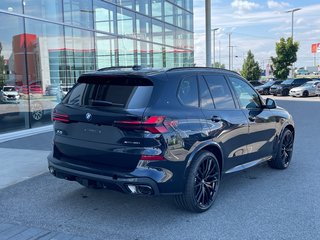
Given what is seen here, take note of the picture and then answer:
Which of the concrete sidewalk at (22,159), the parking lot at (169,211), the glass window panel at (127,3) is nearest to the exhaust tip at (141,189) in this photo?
the parking lot at (169,211)

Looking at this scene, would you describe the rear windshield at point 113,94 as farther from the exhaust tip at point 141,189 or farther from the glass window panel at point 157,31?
the glass window panel at point 157,31

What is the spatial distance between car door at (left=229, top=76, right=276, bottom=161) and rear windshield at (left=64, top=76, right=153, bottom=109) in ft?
5.89

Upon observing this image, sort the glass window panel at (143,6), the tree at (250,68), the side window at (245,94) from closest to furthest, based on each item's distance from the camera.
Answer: the side window at (245,94) → the glass window panel at (143,6) → the tree at (250,68)

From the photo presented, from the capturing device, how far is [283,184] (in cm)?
561

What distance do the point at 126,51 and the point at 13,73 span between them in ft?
22.0

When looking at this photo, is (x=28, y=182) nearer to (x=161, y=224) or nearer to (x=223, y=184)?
(x=161, y=224)

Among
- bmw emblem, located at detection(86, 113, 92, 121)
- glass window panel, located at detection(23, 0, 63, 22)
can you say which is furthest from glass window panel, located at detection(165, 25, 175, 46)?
bmw emblem, located at detection(86, 113, 92, 121)

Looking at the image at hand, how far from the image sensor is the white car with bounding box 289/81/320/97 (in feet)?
99.0

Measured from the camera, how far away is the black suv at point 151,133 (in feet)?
12.8

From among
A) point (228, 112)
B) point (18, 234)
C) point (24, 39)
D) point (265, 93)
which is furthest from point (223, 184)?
point (265, 93)

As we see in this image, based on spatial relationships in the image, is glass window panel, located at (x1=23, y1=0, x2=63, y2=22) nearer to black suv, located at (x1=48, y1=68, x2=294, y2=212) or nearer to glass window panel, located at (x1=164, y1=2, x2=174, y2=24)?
black suv, located at (x1=48, y1=68, x2=294, y2=212)

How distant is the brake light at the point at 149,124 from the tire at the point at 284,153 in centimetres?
315

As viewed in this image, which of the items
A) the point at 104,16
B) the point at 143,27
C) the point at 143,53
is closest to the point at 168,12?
the point at 143,27

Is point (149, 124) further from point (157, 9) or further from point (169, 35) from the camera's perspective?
point (169, 35)
